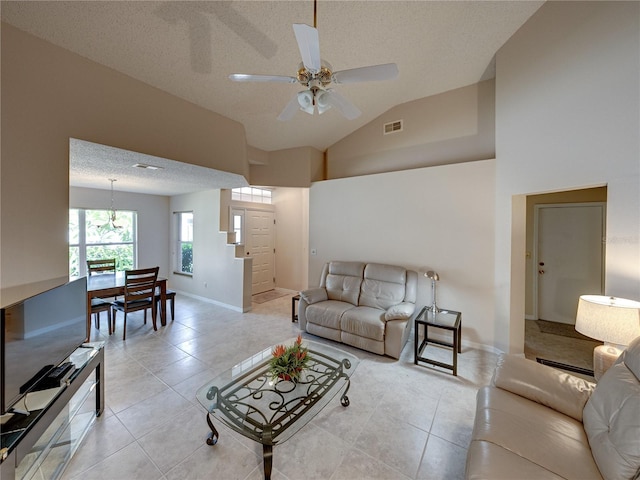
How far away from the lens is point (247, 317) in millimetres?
4324

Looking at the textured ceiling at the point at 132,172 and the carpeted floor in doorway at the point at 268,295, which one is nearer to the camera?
the textured ceiling at the point at 132,172

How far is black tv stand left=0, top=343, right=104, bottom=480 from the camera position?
3.99 ft

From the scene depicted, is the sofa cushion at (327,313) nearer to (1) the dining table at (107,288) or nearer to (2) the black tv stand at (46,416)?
(2) the black tv stand at (46,416)

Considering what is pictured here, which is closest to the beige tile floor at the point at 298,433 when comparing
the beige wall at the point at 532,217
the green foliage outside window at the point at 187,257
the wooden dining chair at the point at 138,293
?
the wooden dining chair at the point at 138,293

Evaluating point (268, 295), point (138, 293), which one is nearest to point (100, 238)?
point (138, 293)

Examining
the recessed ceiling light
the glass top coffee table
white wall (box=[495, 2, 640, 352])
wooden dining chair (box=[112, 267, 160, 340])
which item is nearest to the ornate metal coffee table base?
the glass top coffee table

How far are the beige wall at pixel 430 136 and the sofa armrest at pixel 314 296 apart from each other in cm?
220

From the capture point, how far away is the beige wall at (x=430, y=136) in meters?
3.38

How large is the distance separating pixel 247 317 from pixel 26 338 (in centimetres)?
297

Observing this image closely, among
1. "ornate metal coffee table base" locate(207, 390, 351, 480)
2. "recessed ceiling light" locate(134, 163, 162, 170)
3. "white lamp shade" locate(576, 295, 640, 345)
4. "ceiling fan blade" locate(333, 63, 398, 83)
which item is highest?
"ceiling fan blade" locate(333, 63, 398, 83)

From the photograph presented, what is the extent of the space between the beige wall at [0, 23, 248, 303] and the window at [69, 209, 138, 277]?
2.63m

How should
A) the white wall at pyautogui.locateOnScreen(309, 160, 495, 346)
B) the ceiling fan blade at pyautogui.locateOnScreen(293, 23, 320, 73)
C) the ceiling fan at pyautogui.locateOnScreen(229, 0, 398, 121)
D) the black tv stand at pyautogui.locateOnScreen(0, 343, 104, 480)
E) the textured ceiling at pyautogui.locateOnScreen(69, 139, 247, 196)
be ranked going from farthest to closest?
the white wall at pyautogui.locateOnScreen(309, 160, 495, 346) < the textured ceiling at pyautogui.locateOnScreen(69, 139, 247, 196) < the ceiling fan at pyautogui.locateOnScreen(229, 0, 398, 121) < the ceiling fan blade at pyautogui.locateOnScreen(293, 23, 320, 73) < the black tv stand at pyautogui.locateOnScreen(0, 343, 104, 480)

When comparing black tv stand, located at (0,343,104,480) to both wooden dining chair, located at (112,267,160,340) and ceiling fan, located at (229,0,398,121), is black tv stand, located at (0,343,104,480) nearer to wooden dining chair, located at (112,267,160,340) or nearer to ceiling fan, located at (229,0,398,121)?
wooden dining chair, located at (112,267,160,340)

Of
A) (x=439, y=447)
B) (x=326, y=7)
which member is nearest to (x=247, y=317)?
(x=439, y=447)
